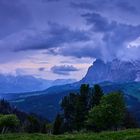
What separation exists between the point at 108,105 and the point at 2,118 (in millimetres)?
38097

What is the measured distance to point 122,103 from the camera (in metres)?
88.2

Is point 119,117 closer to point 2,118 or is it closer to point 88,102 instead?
point 88,102

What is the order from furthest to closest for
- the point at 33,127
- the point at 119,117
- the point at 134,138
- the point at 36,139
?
the point at 33,127 → the point at 119,117 → the point at 36,139 → the point at 134,138

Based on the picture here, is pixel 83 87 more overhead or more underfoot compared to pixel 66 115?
more overhead

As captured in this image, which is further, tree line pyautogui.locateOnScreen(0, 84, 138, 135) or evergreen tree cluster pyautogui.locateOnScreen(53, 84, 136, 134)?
tree line pyautogui.locateOnScreen(0, 84, 138, 135)

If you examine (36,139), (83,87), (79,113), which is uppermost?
(83,87)

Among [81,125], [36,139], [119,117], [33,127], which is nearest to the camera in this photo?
[36,139]

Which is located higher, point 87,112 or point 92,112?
point 87,112

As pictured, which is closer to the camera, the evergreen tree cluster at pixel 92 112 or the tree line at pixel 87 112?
the evergreen tree cluster at pixel 92 112

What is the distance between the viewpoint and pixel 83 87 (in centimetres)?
10862

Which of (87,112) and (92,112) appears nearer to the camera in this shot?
(92,112)

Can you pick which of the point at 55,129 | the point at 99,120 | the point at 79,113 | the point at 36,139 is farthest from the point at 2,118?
the point at 36,139

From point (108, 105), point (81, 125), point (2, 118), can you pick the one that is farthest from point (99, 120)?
point (2, 118)

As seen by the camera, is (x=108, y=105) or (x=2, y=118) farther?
(x=2, y=118)
